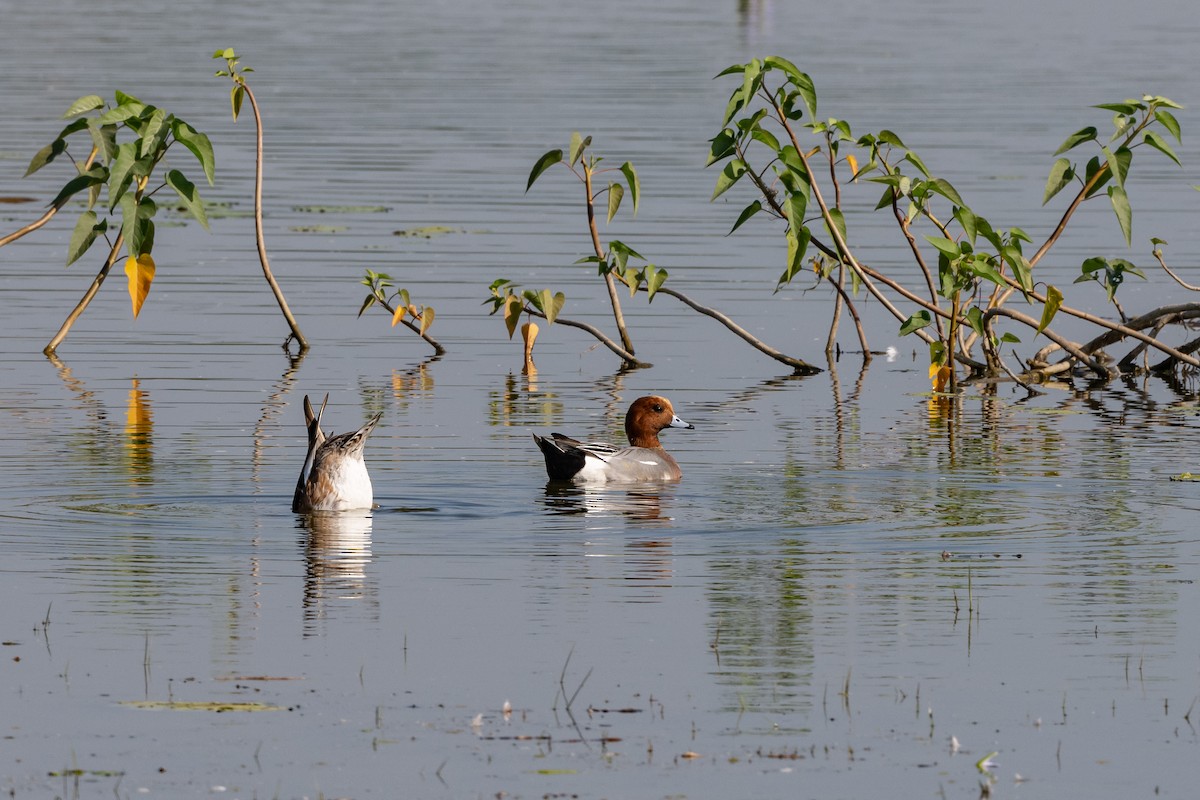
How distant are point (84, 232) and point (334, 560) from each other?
5.96 metres

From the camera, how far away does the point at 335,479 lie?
39.8 feet

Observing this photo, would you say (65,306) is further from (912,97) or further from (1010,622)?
(912,97)

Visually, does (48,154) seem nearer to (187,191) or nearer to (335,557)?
(187,191)

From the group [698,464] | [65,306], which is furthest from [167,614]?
[65,306]

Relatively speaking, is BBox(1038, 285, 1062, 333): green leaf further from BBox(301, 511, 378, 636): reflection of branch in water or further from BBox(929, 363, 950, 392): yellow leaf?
BBox(301, 511, 378, 636): reflection of branch in water

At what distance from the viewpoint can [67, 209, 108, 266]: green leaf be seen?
52.4ft

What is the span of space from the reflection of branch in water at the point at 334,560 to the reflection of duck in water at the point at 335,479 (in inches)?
2.5

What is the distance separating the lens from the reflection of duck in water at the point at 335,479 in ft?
39.8

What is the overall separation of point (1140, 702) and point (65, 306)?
14.0 meters

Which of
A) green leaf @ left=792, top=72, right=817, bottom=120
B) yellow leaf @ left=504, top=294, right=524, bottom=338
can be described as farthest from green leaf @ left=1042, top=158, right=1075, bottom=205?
yellow leaf @ left=504, top=294, right=524, bottom=338

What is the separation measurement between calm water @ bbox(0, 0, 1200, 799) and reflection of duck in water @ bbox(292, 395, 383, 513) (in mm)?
153

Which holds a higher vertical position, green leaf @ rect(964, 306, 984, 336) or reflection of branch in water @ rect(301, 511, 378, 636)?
green leaf @ rect(964, 306, 984, 336)

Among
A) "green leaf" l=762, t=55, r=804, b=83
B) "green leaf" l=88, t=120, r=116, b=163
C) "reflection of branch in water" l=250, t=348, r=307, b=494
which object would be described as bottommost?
"reflection of branch in water" l=250, t=348, r=307, b=494

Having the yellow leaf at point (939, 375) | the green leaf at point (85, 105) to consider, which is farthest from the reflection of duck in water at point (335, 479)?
the yellow leaf at point (939, 375)
